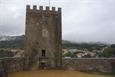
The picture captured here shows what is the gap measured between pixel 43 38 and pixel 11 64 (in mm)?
5954

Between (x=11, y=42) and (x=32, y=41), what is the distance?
184 ft

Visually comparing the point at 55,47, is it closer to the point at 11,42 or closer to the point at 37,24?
the point at 37,24

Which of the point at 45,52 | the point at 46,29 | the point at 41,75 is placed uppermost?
the point at 46,29

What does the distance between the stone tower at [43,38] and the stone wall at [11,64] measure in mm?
1178

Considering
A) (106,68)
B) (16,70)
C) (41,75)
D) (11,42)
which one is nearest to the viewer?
(41,75)

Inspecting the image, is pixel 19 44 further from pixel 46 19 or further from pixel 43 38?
pixel 43 38

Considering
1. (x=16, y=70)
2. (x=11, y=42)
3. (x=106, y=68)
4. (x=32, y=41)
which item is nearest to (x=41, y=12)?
(x=32, y=41)

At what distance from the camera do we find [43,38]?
3509 centimetres

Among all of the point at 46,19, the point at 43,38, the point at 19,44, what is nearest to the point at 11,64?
the point at 43,38

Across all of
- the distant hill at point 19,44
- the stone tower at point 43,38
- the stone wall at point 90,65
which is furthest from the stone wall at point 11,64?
the distant hill at point 19,44

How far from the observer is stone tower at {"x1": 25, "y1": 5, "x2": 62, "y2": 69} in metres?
34.8

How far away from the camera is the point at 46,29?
116 ft

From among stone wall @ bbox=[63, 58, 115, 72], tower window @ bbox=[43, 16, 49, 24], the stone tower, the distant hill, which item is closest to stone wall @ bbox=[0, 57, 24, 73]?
the stone tower

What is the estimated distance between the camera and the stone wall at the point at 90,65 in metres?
34.4
